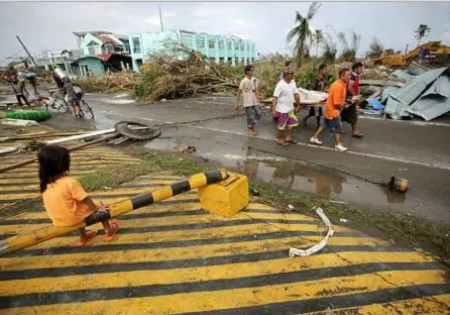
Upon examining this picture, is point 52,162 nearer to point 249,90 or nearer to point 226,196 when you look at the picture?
point 226,196

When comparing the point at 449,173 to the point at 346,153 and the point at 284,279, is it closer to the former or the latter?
the point at 346,153

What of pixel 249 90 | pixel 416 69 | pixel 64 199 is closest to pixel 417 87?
pixel 249 90

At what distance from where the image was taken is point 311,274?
2.75 metres

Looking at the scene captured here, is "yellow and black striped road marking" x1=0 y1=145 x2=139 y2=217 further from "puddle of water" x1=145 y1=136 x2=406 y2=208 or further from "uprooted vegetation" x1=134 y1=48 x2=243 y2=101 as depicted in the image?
"uprooted vegetation" x1=134 y1=48 x2=243 y2=101

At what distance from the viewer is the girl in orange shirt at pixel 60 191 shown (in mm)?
2521

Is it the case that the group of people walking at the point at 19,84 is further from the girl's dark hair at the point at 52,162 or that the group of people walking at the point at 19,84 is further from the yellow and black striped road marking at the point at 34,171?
the girl's dark hair at the point at 52,162

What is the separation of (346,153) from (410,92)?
5267 mm

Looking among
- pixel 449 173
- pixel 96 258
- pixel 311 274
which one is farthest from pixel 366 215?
pixel 96 258

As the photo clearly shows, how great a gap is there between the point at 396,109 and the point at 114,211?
946cm

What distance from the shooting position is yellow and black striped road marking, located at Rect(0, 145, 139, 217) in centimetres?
447

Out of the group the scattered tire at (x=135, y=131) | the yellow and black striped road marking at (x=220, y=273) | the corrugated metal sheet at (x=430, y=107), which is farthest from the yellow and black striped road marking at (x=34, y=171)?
the corrugated metal sheet at (x=430, y=107)

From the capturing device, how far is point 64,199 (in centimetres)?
266

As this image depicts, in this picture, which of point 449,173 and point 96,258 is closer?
point 96,258

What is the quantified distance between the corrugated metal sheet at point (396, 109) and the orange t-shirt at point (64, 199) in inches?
373
